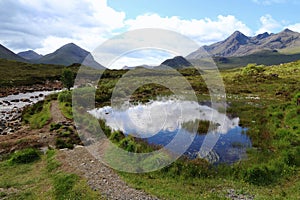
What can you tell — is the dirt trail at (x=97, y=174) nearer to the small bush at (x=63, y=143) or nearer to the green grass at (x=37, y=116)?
the small bush at (x=63, y=143)

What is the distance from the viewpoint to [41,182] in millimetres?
13484

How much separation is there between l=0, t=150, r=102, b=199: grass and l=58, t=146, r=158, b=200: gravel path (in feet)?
1.53

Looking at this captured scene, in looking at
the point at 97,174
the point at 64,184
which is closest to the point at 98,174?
the point at 97,174

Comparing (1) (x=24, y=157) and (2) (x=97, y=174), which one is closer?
(2) (x=97, y=174)

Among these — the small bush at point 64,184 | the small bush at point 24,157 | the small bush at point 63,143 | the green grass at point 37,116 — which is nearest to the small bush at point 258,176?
the small bush at point 64,184

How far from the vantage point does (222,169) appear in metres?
15.4

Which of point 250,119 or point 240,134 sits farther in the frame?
point 250,119

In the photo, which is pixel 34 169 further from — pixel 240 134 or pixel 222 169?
pixel 240 134

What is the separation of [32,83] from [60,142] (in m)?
66.2

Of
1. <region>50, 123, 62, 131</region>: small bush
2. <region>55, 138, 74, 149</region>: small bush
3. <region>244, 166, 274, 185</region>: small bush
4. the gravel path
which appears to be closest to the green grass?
<region>50, 123, 62, 131</region>: small bush

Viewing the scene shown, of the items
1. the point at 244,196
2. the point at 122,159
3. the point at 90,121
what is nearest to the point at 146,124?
the point at 90,121

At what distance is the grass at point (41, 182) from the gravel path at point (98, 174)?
467 millimetres

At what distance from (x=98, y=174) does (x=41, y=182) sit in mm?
3171

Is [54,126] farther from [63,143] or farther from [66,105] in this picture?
[66,105]
